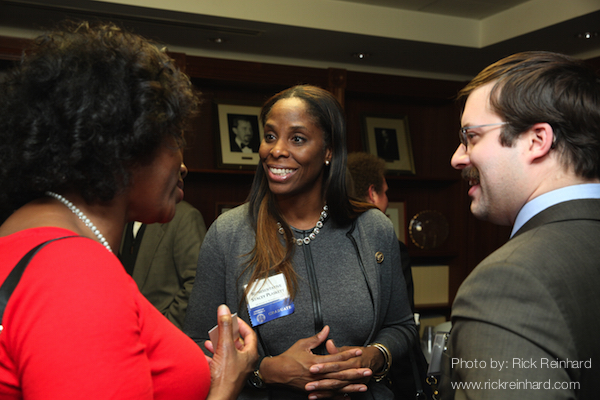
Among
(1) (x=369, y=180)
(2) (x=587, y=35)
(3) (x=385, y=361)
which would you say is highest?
(2) (x=587, y=35)

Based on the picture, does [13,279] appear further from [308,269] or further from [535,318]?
[308,269]

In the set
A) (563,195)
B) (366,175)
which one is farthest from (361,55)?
(563,195)

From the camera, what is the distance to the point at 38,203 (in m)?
0.91

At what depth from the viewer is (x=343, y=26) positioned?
11.4 ft

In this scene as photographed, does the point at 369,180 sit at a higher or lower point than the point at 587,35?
lower

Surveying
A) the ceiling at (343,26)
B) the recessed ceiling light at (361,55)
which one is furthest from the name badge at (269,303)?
the recessed ceiling light at (361,55)

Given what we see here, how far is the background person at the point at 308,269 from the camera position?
1.62 m

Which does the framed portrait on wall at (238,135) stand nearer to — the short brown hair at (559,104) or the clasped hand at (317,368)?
the clasped hand at (317,368)

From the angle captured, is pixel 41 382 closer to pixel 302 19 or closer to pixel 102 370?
pixel 102 370

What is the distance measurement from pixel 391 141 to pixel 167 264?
2.40 metres

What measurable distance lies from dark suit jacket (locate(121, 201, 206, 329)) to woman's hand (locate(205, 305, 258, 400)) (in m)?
1.62

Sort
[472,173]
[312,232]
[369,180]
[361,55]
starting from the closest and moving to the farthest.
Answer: [472,173] < [312,232] < [369,180] < [361,55]

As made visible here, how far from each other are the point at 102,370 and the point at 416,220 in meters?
3.97

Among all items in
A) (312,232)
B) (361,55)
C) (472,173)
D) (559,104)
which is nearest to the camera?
(559,104)
